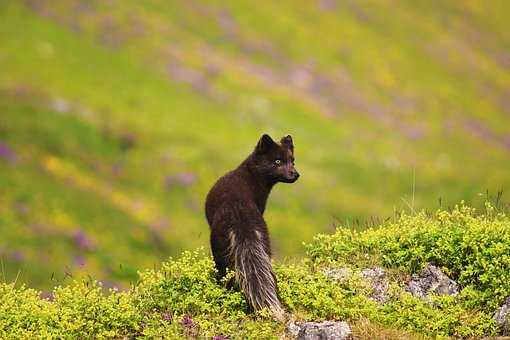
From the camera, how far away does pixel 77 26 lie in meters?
65.8

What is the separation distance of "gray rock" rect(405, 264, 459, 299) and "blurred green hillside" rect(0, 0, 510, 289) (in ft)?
70.5

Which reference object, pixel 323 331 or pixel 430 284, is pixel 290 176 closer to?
pixel 430 284

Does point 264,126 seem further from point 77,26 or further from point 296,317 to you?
point 296,317

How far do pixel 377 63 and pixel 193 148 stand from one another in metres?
35.8

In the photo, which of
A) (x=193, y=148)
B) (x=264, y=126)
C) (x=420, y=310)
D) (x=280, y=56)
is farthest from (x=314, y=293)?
(x=280, y=56)

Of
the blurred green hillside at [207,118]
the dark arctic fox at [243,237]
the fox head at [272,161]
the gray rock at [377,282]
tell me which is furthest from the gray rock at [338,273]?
the blurred green hillside at [207,118]

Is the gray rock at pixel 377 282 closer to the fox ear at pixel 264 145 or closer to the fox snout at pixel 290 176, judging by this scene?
the fox snout at pixel 290 176

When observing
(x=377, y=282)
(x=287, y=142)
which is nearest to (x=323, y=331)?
(x=377, y=282)

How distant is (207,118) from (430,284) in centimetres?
5448

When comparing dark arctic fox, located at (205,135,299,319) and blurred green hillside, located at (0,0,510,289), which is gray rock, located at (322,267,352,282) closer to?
dark arctic fox, located at (205,135,299,319)

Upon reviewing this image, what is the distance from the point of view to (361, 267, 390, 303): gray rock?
10.9m

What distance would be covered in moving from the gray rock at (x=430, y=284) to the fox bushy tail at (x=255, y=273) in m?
2.17

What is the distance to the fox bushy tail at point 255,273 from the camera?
10.4 metres

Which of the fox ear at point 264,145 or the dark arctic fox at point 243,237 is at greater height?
the fox ear at point 264,145
